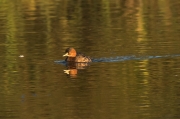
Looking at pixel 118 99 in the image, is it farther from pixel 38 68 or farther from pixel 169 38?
pixel 169 38

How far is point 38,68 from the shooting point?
15.5 metres

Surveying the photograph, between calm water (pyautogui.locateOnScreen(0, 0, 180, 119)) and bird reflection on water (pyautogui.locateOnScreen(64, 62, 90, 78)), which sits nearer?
calm water (pyautogui.locateOnScreen(0, 0, 180, 119))

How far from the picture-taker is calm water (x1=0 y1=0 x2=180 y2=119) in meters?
12.0

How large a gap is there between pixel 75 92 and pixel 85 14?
12297 mm

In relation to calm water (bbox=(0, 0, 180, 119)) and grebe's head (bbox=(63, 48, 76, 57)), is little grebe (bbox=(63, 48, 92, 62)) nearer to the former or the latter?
grebe's head (bbox=(63, 48, 76, 57))

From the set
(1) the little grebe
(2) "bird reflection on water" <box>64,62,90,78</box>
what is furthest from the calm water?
(1) the little grebe

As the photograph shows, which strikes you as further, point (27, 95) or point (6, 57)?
point (6, 57)

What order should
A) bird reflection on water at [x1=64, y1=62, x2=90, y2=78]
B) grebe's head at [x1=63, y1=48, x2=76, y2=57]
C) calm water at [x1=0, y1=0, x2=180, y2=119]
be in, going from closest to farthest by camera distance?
calm water at [x1=0, y1=0, x2=180, y2=119]
bird reflection on water at [x1=64, y1=62, x2=90, y2=78]
grebe's head at [x1=63, y1=48, x2=76, y2=57]

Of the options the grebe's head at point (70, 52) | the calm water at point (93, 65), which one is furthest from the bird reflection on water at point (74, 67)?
the grebe's head at point (70, 52)

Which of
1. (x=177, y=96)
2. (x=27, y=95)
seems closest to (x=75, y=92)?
(x=27, y=95)

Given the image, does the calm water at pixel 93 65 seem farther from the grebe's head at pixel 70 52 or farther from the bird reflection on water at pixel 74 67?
the grebe's head at pixel 70 52

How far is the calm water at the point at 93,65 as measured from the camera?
39.4 ft

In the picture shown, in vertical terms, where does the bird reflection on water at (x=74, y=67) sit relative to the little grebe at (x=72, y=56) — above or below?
below

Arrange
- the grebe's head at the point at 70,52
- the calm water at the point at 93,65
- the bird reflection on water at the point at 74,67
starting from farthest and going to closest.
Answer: the grebe's head at the point at 70,52 → the bird reflection on water at the point at 74,67 → the calm water at the point at 93,65
